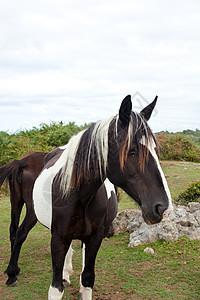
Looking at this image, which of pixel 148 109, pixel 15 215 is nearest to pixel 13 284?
pixel 15 215

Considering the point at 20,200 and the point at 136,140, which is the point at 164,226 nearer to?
the point at 20,200

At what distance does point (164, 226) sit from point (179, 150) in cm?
1291

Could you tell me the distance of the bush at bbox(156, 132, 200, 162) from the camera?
17.5m

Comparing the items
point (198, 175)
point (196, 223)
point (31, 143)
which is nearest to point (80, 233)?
point (196, 223)

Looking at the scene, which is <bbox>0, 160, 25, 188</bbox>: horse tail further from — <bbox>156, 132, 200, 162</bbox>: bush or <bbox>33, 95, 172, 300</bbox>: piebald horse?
<bbox>156, 132, 200, 162</bbox>: bush

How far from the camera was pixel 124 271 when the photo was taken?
14.7 ft

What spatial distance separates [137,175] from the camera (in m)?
2.20

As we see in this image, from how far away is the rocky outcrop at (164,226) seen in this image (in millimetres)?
5406

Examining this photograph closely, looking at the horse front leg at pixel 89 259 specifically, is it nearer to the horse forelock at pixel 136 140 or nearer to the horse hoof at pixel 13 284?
the horse forelock at pixel 136 140

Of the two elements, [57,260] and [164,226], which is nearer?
[57,260]

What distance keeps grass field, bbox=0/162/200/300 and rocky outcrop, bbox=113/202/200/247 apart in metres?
0.16

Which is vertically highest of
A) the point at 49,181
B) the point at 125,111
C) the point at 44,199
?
the point at 125,111

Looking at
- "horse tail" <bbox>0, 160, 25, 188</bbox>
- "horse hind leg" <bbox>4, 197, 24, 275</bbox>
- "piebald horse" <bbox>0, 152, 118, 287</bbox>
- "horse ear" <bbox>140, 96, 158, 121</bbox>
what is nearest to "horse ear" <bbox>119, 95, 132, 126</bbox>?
"horse ear" <bbox>140, 96, 158, 121</bbox>

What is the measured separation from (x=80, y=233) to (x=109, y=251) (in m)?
2.88
